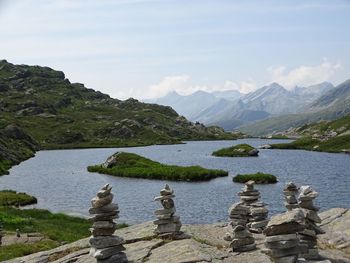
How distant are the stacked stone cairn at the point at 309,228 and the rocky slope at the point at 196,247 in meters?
1.01

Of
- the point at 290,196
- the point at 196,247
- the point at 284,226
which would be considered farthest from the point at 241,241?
the point at 290,196

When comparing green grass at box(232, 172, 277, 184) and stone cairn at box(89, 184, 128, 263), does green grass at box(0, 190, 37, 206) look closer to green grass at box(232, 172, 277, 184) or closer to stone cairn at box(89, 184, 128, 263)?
green grass at box(232, 172, 277, 184)

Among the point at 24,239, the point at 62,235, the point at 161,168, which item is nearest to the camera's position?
the point at 24,239

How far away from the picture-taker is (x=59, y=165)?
170875 millimetres

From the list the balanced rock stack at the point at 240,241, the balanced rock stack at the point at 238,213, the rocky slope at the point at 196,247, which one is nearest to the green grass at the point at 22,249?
the rocky slope at the point at 196,247

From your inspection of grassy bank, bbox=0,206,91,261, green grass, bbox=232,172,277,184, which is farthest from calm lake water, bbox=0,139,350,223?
grassy bank, bbox=0,206,91,261

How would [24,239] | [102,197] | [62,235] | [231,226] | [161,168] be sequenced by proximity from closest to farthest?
[102,197] < [231,226] < [24,239] < [62,235] < [161,168]

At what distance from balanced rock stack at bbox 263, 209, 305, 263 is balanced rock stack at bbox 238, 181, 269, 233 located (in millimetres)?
10333

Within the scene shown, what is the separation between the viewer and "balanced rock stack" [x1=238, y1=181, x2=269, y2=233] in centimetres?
3528

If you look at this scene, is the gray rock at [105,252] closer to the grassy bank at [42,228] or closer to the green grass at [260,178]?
the grassy bank at [42,228]

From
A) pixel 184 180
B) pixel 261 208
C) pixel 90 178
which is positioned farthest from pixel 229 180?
pixel 261 208

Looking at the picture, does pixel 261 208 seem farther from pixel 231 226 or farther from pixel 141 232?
pixel 141 232

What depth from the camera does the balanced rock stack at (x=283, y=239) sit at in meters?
24.1

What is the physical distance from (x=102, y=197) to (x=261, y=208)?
12.9 metres
